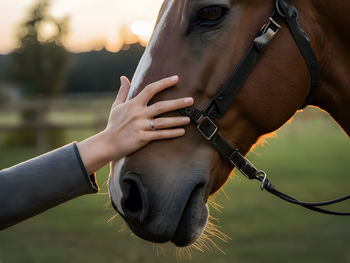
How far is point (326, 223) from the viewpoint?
18.1 feet

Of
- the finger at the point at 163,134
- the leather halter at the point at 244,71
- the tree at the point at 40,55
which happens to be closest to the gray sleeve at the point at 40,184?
the finger at the point at 163,134

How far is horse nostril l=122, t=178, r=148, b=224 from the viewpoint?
1603mm

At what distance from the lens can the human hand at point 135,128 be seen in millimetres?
1640

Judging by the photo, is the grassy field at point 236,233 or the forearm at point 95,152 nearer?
the forearm at point 95,152

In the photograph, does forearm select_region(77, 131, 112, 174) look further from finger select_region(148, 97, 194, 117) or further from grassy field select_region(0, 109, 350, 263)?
grassy field select_region(0, 109, 350, 263)

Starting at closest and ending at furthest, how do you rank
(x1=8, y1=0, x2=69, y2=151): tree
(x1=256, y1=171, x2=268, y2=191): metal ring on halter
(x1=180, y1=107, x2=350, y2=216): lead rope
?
(x1=180, y1=107, x2=350, y2=216): lead rope
(x1=256, y1=171, x2=268, y2=191): metal ring on halter
(x1=8, y1=0, x2=69, y2=151): tree

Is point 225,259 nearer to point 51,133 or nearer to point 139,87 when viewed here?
point 139,87

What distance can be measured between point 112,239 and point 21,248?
3.76 feet

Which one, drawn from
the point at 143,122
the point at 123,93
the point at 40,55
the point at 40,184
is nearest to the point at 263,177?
the point at 143,122

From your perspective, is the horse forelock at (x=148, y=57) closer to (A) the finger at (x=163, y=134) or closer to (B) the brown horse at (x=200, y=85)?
(B) the brown horse at (x=200, y=85)

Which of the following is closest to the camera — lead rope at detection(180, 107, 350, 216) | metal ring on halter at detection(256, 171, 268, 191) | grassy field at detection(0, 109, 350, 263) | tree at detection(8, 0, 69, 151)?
lead rope at detection(180, 107, 350, 216)

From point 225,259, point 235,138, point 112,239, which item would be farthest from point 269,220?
point 235,138

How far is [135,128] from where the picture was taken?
64.5 inches

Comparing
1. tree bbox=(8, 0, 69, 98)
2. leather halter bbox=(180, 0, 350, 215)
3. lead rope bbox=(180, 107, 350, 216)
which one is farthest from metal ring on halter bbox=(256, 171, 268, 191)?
tree bbox=(8, 0, 69, 98)
